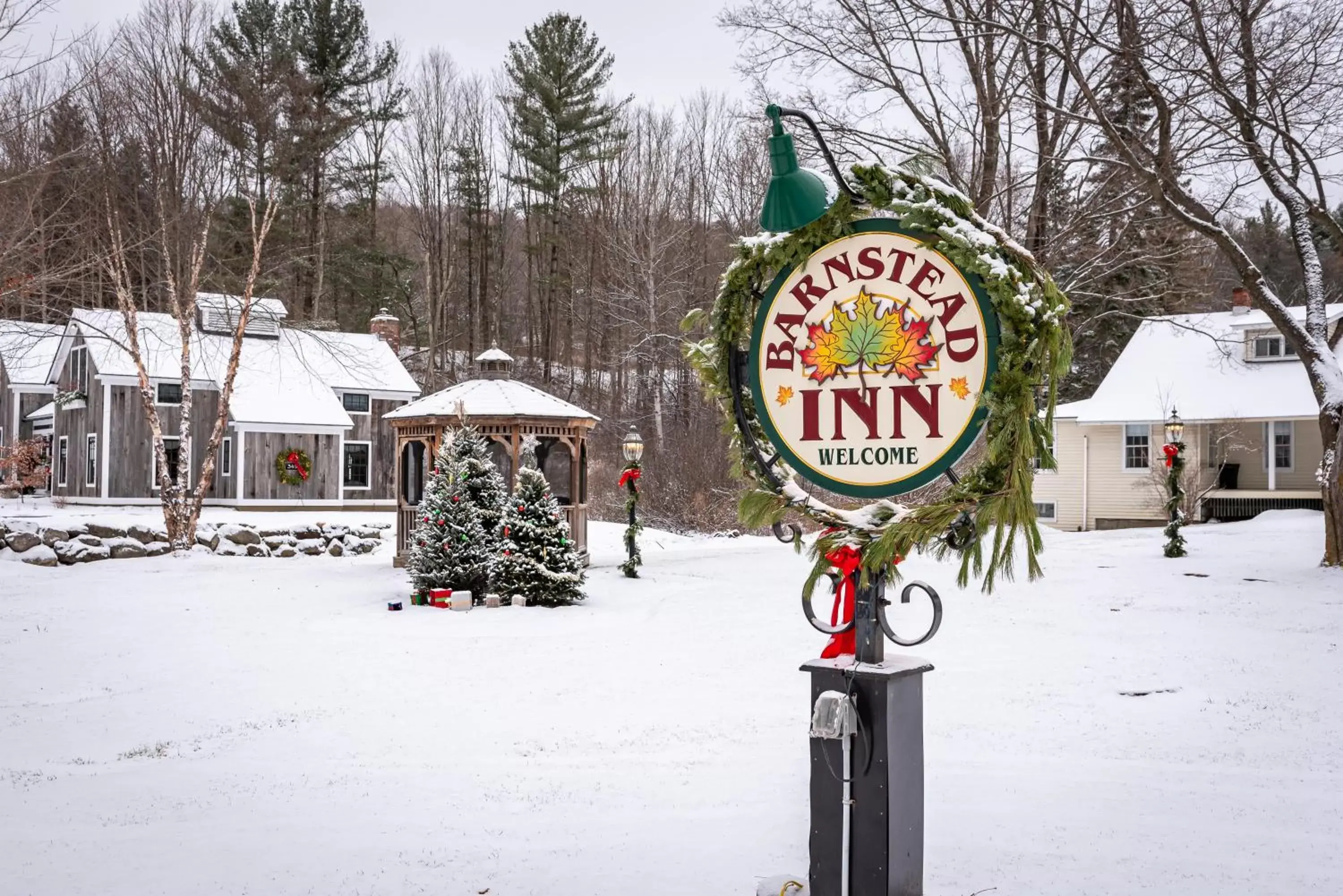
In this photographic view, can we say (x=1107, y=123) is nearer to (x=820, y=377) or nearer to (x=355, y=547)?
(x=820, y=377)

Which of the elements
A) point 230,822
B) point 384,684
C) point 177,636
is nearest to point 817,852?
point 230,822

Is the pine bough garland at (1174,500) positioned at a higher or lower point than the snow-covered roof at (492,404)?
lower

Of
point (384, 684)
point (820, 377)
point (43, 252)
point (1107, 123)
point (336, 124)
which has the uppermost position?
point (336, 124)

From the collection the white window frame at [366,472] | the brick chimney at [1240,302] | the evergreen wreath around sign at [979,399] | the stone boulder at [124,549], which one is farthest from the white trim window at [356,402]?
the evergreen wreath around sign at [979,399]

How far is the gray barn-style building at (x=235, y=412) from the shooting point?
84.3 ft

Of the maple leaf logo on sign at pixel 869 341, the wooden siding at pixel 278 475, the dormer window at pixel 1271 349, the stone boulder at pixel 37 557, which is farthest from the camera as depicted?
the dormer window at pixel 1271 349

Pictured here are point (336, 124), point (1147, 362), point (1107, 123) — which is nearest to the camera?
point (1107, 123)

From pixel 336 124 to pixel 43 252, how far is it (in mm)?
24317

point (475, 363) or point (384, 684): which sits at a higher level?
A: point (475, 363)

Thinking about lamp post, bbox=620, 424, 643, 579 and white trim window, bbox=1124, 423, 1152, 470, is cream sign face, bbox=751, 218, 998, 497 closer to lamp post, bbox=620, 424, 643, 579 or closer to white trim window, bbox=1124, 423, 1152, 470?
lamp post, bbox=620, 424, 643, 579

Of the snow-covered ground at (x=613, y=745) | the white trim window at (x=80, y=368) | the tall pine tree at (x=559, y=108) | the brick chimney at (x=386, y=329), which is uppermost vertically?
the tall pine tree at (x=559, y=108)

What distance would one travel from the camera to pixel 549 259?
3941 cm

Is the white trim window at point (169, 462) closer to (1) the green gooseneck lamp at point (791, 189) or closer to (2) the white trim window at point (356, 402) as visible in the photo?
(2) the white trim window at point (356, 402)

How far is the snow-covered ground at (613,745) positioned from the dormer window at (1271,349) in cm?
1470
